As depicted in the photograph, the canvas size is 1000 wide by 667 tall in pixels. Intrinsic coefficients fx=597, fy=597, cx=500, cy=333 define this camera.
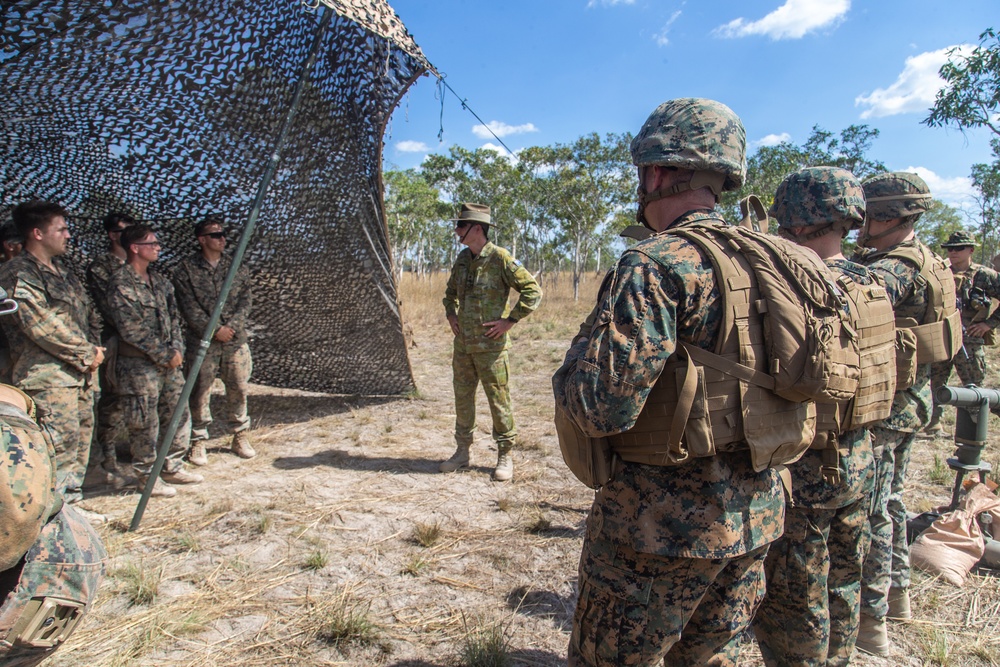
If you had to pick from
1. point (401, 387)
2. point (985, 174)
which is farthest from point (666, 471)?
point (985, 174)

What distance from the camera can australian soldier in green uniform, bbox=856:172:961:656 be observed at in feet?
8.10

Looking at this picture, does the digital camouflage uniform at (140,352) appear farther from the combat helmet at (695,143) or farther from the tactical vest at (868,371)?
the tactical vest at (868,371)

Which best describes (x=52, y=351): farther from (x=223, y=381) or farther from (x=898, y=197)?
(x=898, y=197)

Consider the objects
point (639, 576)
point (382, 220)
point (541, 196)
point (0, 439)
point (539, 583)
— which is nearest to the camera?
point (0, 439)

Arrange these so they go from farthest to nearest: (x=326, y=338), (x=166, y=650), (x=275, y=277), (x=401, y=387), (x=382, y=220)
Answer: (x=401, y=387)
(x=326, y=338)
(x=275, y=277)
(x=382, y=220)
(x=166, y=650)

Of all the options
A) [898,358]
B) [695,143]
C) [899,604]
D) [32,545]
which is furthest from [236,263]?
[899,604]

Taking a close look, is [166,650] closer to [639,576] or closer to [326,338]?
[639,576]

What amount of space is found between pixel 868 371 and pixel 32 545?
2.39 meters

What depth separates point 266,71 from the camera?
396cm

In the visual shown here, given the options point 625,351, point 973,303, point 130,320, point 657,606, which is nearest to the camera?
point 625,351

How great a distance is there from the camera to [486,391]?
452 cm

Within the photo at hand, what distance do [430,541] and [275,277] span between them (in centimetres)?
317

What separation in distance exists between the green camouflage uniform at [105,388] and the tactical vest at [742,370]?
398 cm

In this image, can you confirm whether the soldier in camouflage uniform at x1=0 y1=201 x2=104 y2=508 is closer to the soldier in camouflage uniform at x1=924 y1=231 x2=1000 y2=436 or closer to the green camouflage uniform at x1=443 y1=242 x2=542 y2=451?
the green camouflage uniform at x1=443 y1=242 x2=542 y2=451
